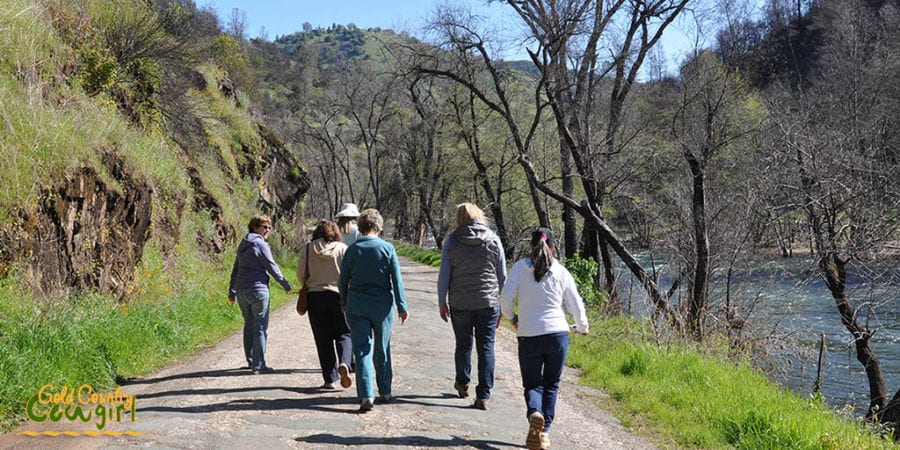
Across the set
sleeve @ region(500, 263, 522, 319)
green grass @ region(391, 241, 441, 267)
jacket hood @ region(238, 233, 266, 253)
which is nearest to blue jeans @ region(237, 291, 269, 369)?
jacket hood @ region(238, 233, 266, 253)

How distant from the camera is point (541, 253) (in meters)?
5.74

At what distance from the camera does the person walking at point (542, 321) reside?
18.1 ft

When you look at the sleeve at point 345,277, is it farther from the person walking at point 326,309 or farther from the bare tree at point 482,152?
the bare tree at point 482,152

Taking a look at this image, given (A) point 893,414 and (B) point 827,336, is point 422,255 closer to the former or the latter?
(B) point 827,336

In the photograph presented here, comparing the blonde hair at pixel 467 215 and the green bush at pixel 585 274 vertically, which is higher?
the blonde hair at pixel 467 215

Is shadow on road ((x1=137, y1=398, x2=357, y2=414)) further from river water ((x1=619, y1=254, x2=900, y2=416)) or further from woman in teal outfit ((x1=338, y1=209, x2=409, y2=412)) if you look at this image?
river water ((x1=619, y1=254, x2=900, y2=416))

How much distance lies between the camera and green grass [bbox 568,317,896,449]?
5863 mm

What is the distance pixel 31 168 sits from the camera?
7430 mm

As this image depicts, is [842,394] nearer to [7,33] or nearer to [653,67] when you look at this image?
[653,67]

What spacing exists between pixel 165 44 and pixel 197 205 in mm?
3883

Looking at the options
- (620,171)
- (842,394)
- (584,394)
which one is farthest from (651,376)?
(620,171)

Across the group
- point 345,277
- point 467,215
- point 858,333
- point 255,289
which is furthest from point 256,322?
point 858,333

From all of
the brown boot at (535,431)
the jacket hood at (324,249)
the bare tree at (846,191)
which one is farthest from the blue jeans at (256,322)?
the bare tree at (846,191)

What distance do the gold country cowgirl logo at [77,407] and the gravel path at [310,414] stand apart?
0.10m
